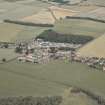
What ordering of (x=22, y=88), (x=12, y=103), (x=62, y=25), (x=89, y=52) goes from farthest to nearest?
1. (x=62, y=25)
2. (x=89, y=52)
3. (x=22, y=88)
4. (x=12, y=103)

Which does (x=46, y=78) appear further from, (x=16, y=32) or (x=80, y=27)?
(x=80, y=27)

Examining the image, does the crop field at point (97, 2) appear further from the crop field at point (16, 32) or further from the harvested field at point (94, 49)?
the harvested field at point (94, 49)

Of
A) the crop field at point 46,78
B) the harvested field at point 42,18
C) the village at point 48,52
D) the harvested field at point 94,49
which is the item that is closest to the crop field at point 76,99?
the crop field at point 46,78

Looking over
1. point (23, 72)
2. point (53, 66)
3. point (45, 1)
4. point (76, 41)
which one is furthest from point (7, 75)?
point (45, 1)

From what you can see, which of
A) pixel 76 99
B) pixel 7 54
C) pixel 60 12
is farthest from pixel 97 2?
pixel 76 99

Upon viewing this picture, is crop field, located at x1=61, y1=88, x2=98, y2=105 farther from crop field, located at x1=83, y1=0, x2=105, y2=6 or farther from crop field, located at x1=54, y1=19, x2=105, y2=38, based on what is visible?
crop field, located at x1=83, y1=0, x2=105, y2=6

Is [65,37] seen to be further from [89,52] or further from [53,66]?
[53,66]
